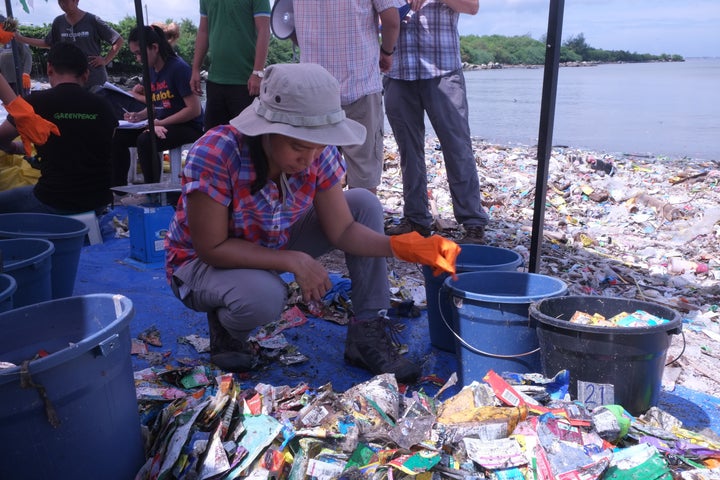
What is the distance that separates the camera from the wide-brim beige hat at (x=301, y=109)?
1.98 metres

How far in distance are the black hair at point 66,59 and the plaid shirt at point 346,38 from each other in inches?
54.9

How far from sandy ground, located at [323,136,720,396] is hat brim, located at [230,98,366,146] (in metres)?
1.40

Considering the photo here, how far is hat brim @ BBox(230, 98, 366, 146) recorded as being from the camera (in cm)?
196

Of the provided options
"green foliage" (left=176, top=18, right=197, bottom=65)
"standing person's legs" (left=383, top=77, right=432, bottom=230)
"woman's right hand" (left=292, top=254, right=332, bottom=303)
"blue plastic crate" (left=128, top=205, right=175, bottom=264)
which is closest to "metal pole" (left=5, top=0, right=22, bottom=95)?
"blue plastic crate" (left=128, top=205, right=175, bottom=264)

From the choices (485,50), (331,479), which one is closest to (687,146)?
(331,479)

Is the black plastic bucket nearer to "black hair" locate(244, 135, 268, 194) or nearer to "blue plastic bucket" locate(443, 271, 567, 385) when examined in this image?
"blue plastic bucket" locate(443, 271, 567, 385)

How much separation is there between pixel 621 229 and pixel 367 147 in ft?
9.58

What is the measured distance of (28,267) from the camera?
2.47m

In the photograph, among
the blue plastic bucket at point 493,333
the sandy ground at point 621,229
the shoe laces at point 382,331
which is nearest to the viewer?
the blue plastic bucket at point 493,333

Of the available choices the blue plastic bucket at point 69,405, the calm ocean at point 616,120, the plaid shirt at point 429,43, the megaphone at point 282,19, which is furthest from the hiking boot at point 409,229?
the calm ocean at point 616,120

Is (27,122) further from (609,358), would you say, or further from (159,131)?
(609,358)

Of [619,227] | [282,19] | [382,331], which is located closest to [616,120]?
[619,227]

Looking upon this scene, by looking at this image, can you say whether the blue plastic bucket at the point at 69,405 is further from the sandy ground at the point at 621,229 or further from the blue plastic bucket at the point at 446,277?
the sandy ground at the point at 621,229

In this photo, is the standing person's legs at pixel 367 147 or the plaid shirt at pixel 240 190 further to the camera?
the standing person's legs at pixel 367 147
